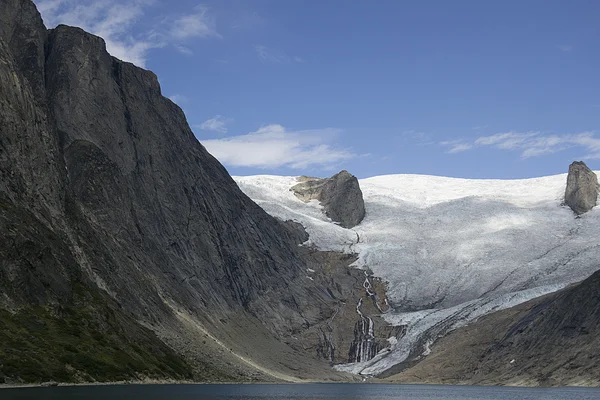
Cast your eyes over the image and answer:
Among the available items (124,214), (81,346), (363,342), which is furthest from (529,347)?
(81,346)

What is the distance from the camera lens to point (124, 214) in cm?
14588

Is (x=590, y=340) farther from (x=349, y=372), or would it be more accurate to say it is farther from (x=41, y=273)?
(x=41, y=273)

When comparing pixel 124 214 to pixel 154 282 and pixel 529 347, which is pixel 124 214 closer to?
pixel 154 282

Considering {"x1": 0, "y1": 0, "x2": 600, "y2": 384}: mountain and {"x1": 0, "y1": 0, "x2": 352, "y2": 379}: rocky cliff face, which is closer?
{"x1": 0, "y1": 0, "x2": 600, "y2": 384}: mountain

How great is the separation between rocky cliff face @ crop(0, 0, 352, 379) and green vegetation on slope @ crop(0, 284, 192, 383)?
2808 millimetres

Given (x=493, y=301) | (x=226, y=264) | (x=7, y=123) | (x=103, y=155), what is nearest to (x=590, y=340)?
(x=493, y=301)

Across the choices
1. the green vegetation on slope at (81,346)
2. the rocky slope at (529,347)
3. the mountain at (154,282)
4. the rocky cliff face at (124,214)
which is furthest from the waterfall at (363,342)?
the green vegetation on slope at (81,346)

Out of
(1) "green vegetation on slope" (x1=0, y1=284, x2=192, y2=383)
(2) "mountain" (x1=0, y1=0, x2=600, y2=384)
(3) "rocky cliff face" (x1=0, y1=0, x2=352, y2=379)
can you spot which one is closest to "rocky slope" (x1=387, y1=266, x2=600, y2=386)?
(2) "mountain" (x1=0, y1=0, x2=600, y2=384)

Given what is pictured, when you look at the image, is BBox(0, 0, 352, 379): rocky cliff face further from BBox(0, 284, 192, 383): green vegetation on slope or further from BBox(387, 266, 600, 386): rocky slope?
BBox(387, 266, 600, 386): rocky slope

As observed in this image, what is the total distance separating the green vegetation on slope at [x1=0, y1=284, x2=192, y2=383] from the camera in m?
82.2

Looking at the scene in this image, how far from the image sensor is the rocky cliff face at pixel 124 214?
108m

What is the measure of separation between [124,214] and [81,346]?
2201 inches

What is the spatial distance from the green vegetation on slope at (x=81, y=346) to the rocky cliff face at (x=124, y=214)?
2.81m

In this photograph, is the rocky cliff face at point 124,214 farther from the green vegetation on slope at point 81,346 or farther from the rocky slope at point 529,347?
the rocky slope at point 529,347
